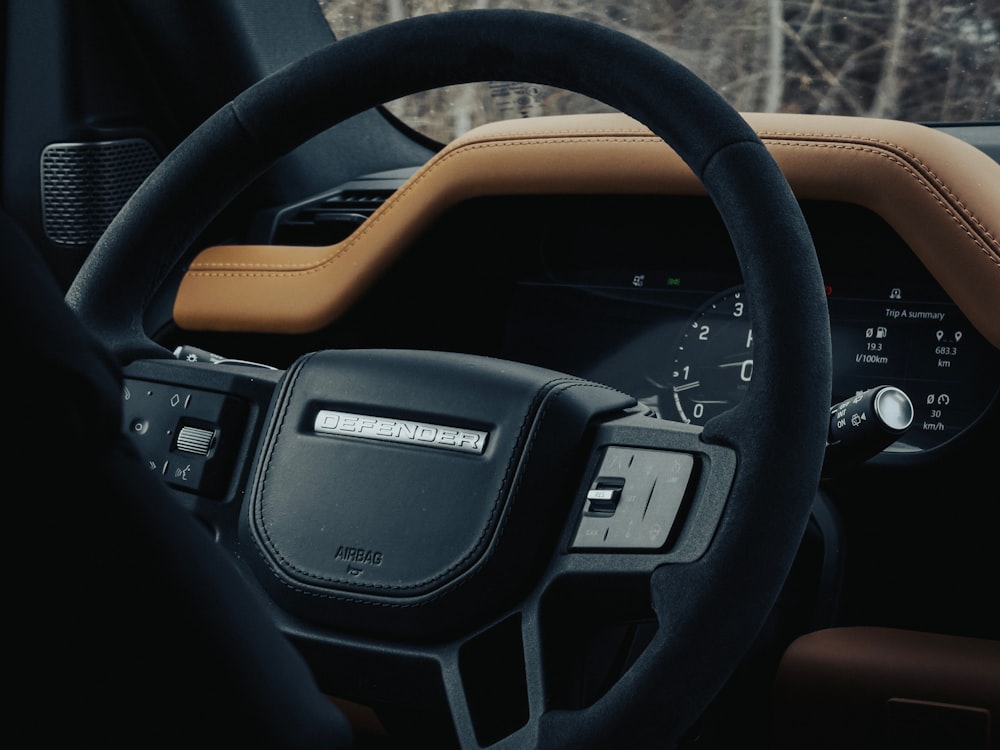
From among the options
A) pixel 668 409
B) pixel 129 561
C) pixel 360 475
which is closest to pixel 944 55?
pixel 668 409

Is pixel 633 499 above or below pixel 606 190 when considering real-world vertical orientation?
below

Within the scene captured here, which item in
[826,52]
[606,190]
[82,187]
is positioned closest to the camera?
[606,190]

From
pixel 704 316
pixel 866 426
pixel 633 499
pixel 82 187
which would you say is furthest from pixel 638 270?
pixel 82 187

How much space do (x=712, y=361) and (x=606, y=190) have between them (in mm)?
250

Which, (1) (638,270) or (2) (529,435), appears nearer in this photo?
(2) (529,435)

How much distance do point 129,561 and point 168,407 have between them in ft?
2.13

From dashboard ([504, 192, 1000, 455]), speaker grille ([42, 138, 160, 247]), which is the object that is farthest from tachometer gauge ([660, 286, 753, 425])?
speaker grille ([42, 138, 160, 247])

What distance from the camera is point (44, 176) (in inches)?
83.4

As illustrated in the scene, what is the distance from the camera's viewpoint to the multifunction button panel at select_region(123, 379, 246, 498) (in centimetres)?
104

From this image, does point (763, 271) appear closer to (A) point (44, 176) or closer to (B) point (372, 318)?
(B) point (372, 318)

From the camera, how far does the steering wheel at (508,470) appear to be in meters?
0.75

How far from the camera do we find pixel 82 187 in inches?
82.6

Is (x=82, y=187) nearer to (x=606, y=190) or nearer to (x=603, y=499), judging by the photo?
(x=606, y=190)

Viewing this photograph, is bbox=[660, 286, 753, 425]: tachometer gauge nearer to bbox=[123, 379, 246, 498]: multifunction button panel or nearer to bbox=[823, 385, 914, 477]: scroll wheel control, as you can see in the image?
bbox=[823, 385, 914, 477]: scroll wheel control
